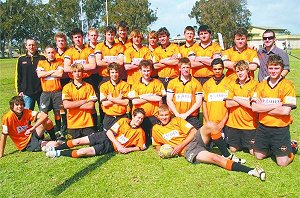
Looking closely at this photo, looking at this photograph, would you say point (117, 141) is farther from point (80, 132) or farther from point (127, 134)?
point (80, 132)

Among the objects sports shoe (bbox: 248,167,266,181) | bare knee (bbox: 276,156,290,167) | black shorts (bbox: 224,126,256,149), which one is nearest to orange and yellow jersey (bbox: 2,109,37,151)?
black shorts (bbox: 224,126,256,149)

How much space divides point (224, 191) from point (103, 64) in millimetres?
4112

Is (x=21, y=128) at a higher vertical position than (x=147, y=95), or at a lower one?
lower

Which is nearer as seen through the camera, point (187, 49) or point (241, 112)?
point (241, 112)

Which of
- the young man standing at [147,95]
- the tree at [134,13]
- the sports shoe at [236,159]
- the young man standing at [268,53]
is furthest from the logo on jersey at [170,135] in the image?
the tree at [134,13]

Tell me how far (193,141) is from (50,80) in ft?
12.0

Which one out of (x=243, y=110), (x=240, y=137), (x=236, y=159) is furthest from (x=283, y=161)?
(x=243, y=110)

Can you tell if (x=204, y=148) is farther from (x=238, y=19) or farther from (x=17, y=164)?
(x=238, y=19)

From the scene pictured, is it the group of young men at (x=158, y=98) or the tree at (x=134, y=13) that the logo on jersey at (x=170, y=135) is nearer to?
the group of young men at (x=158, y=98)

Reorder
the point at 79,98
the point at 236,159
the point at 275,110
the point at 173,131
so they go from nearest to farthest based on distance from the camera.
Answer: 1. the point at 275,110
2. the point at 236,159
3. the point at 173,131
4. the point at 79,98

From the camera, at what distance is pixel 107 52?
782cm

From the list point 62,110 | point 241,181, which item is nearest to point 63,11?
point 62,110

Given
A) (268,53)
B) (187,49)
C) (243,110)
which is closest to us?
(243,110)

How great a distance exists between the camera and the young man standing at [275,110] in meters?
5.66
